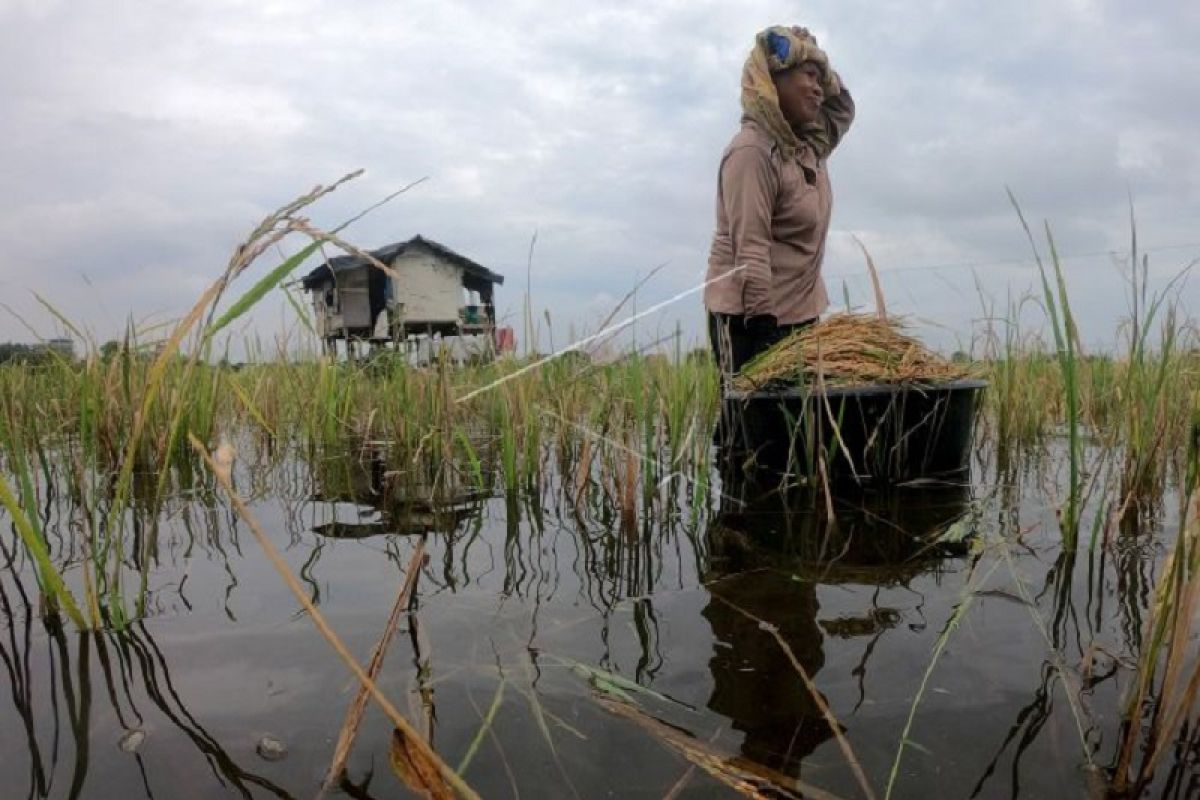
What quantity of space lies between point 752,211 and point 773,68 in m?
0.58

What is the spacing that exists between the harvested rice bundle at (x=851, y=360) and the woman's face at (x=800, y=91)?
32.0 inches

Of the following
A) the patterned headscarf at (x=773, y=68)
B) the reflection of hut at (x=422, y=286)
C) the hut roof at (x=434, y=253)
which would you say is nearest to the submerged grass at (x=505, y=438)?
the patterned headscarf at (x=773, y=68)

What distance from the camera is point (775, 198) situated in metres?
2.95

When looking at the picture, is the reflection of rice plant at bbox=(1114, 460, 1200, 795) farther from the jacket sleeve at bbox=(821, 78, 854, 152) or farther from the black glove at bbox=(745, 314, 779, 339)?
the jacket sleeve at bbox=(821, 78, 854, 152)

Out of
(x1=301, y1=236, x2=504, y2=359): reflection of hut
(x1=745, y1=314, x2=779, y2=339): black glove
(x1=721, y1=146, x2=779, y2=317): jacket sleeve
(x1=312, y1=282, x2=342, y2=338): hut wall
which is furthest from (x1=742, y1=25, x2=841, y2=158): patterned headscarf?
(x1=301, y1=236, x2=504, y2=359): reflection of hut

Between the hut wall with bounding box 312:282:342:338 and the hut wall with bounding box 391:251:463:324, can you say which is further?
the hut wall with bounding box 391:251:463:324

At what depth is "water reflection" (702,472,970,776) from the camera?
110cm

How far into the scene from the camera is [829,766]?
38.0 inches

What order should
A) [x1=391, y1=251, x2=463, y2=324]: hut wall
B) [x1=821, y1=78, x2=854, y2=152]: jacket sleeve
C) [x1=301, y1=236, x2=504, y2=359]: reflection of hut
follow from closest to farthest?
[x1=821, y1=78, x2=854, y2=152]: jacket sleeve
[x1=301, y1=236, x2=504, y2=359]: reflection of hut
[x1=391, y1=251, x2=463, y2=324]: hut wall

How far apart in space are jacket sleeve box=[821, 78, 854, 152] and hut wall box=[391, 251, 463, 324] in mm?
14694

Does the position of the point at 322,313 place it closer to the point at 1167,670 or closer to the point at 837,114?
the point at 837,114

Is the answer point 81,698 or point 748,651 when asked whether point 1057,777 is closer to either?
point 748,651

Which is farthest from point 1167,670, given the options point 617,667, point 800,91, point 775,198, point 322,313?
point 322,313

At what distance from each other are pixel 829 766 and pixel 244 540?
1726mm
